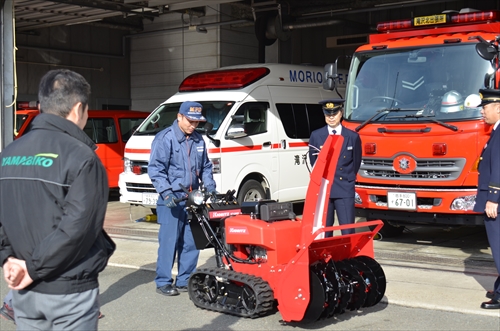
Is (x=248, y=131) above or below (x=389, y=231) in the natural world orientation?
above

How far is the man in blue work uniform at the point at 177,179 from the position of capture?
701cm

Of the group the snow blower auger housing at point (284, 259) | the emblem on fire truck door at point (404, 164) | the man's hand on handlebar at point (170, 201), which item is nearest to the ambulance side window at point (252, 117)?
the emblem on fire truck door at point (404, 164)

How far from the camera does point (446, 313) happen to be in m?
6.26

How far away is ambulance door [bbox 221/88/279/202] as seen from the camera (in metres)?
11.1

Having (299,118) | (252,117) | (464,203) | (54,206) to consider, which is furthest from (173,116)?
(54,206)

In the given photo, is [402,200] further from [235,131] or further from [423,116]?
[235,131]

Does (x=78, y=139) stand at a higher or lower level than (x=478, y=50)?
lower

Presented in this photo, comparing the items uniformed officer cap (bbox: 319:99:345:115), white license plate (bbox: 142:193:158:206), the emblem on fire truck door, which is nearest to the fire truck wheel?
the emblem on fire truck door

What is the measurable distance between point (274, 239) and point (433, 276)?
8.64 ft

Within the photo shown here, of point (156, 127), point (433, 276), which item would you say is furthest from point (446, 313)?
point (156, 127)

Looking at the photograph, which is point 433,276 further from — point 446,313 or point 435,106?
point 435,106

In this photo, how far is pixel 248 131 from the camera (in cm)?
1160

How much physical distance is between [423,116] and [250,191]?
3485mm

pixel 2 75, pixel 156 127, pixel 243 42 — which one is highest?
pixel 243 42
